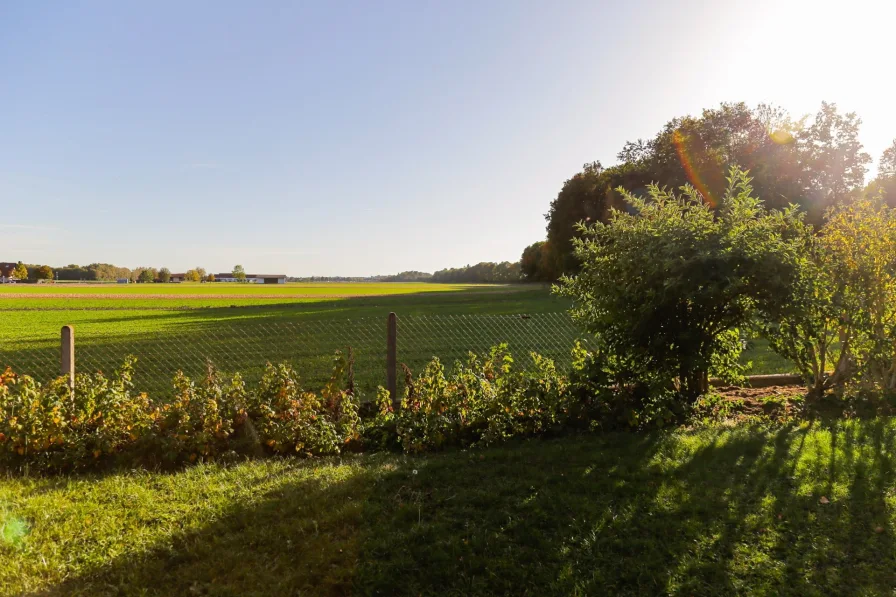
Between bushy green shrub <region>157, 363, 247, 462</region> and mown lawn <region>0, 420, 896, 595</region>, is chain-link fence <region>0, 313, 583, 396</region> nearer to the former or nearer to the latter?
bushy green shrub <region>157, 363, 247, 462</region>

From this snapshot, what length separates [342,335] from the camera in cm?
1647

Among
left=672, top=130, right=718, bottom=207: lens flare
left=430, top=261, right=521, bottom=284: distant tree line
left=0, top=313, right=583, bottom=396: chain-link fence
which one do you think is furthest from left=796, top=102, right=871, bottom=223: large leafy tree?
left=430, top=261, right=521, bottom=284: distant tree line

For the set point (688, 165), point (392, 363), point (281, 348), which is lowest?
point (281, 348)

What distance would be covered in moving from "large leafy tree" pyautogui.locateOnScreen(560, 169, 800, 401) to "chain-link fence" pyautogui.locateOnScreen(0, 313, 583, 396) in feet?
13.1

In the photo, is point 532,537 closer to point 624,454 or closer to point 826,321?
point 624,454

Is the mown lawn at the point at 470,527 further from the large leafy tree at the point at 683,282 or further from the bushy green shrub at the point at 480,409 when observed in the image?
the large leafy tree at the point at 683,282

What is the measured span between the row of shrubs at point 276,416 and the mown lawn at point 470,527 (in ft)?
1.17

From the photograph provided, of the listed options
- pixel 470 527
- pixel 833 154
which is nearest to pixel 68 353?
pixel 470 527

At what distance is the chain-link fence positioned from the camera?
33.1 feet

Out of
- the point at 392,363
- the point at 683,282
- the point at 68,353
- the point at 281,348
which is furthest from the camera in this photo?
the point at 281,348

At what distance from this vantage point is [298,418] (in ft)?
16.3

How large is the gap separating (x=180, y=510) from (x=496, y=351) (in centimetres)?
352

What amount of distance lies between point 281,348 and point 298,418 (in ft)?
28.6

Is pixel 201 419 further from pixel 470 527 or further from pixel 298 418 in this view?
pixel 470 527
